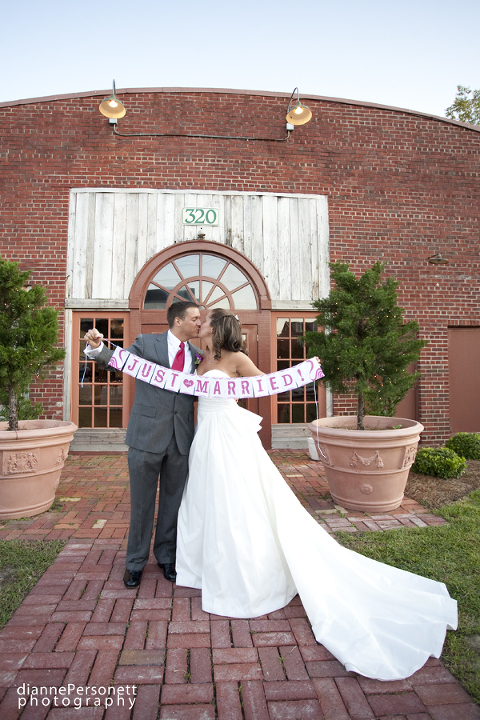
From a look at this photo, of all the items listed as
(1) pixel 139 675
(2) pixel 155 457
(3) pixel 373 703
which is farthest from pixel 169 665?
(2) pixel 155 457

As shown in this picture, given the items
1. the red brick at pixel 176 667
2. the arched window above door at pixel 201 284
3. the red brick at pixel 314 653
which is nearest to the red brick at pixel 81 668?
the red brick at pixel 176 667

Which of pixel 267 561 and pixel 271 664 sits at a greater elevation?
pixel 267 561

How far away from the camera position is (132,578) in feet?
9.12

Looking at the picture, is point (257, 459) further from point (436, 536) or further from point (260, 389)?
point (436, 536)

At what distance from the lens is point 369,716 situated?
5.73ft

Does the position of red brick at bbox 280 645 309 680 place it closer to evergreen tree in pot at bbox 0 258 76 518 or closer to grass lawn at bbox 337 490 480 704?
grass lawn at bbox 337 490 480 704

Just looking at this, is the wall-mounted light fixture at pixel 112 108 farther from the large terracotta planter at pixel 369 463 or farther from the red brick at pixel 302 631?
the red brick at pixel 302 631

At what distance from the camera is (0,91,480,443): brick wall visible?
284 inches

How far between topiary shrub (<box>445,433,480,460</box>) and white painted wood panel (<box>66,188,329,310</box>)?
3191 mm

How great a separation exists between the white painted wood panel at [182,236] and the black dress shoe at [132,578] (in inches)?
203

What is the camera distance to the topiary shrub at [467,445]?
6.28m

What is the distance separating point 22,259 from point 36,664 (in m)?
6.54

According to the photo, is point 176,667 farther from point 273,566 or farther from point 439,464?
point 439,464

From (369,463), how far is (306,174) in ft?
18.2
